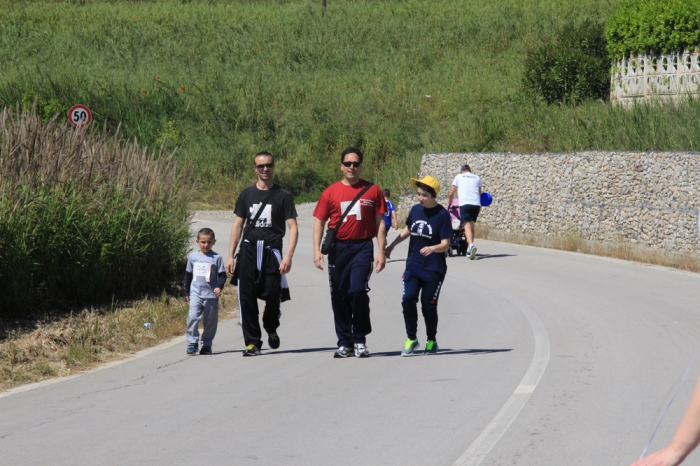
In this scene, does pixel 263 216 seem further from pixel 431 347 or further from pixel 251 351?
pixel 431 347

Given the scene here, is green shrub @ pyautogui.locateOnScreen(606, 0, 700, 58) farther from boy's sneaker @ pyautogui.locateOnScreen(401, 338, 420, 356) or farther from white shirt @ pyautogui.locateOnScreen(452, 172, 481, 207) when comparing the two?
boy's sneaker @ pyautogui.locateOnScreen(401, 338, 420, 356)

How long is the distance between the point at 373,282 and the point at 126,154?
4784mm

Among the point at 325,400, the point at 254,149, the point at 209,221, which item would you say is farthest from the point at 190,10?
the point at 325,400

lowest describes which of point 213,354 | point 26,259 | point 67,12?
point 213,354

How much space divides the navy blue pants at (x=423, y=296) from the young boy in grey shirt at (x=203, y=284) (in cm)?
193

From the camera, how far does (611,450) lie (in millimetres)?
6168

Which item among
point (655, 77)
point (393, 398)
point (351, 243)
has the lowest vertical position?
point (393, 398)

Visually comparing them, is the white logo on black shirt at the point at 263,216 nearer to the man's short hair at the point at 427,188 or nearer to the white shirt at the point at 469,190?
the man's short hair at the point at 427,188

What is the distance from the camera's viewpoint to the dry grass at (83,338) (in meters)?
9.34

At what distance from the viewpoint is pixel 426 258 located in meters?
9.88

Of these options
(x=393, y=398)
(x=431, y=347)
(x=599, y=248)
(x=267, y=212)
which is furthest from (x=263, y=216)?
(x=599, y=248)

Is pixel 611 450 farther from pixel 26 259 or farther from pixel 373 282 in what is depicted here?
pixel 373 282

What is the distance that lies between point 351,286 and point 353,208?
2.55ft

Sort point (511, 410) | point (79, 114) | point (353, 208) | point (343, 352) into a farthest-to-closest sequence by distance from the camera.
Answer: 1. point (79, 114)
2. point (343, 352)
3. point (353, 208)
4. point (511, 410)
